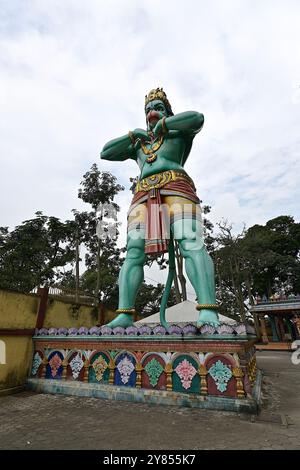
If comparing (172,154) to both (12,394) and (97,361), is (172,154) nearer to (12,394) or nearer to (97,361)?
(97,361)

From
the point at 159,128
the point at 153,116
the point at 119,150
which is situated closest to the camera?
the point at 159,128

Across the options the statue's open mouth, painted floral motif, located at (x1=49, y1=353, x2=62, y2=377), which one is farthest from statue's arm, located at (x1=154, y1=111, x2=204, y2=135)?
painted floral motif, located at (x1=49, y1=353, x2=62, y2=377)

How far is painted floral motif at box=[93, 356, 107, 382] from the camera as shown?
3875mm

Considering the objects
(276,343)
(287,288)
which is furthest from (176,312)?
(287,288)

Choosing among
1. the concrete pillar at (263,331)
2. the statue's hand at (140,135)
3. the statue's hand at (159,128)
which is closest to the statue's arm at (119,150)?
the statue's hand at (140,135)

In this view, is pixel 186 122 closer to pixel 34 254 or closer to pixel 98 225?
pixel 98 225

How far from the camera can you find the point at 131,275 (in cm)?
457

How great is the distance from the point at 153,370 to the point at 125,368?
43cm

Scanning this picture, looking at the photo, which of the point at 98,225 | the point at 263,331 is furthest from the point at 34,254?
the point at 263,331

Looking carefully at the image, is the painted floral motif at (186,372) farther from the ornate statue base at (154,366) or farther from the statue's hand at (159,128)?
the statue's hand at (159,128)

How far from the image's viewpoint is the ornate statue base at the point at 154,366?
307 cm

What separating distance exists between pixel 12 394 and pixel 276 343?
1954cm

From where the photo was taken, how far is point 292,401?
3506 millimetres

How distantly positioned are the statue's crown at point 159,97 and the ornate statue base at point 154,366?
4205 mm
